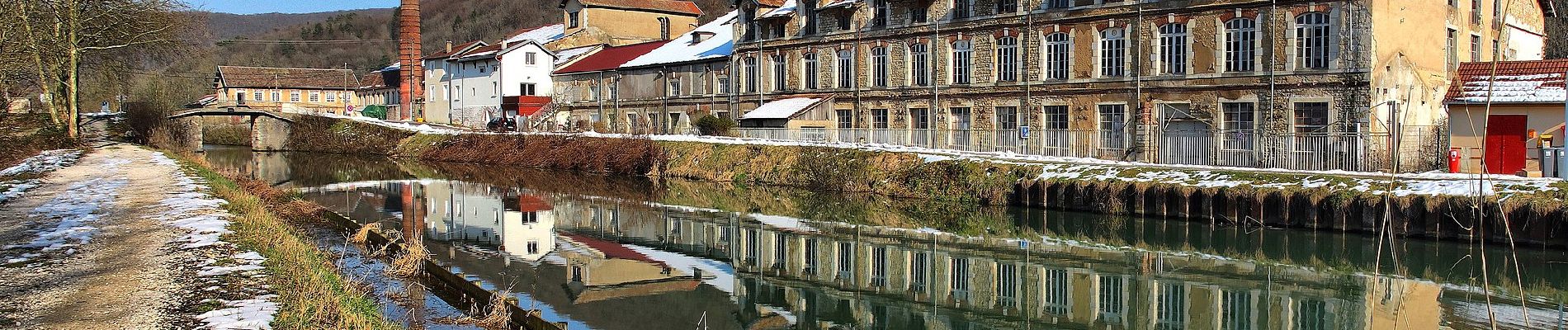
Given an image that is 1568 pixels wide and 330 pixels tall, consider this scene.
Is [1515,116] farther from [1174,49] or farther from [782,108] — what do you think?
[782,108]

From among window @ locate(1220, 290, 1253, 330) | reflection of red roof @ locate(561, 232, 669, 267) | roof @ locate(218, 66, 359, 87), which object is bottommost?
window @ locate(1220, 290, 1253, 330)

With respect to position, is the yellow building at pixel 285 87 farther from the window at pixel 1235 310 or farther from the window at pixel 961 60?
the window at pixel 1235 310

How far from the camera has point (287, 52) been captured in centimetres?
14062

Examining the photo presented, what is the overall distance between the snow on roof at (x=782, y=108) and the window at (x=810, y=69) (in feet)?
2.16

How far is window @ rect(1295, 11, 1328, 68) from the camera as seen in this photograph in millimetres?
29484

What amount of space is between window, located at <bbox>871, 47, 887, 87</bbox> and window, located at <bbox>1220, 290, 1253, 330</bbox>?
26.4 meters

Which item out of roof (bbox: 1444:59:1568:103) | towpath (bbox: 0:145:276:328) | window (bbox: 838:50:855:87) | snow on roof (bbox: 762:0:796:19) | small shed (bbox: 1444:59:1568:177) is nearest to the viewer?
towpath (bbox: 0:145:276:328)

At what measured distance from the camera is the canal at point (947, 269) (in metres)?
13.6

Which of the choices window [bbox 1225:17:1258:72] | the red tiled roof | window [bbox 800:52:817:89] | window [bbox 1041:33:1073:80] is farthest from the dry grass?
the red tiled roof

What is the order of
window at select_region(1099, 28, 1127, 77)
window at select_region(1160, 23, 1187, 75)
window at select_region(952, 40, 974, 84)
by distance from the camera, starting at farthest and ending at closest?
window at select_region(952, 40, 974, 84) < window at select_region(1099, 28, 1127, 77) < window at select_region(1160, 23, 1187, 75)

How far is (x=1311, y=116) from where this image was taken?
29.8 m

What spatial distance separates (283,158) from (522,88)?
1337cm

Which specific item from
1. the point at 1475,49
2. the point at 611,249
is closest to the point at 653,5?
the point at 1475,49

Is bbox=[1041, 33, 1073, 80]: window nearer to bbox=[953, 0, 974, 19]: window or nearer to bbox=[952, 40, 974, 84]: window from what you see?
bbox=[952, 40, 974, 84]: window
